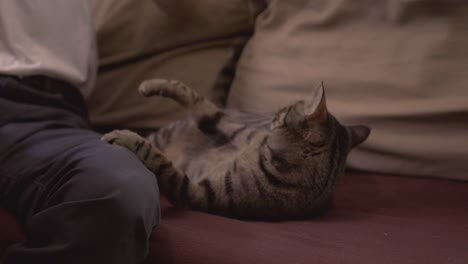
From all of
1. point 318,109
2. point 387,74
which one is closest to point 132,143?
point 318,109

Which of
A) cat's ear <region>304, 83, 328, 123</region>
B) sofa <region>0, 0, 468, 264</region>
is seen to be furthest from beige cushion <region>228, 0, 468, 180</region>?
cat's ear <region>304, 83, 328, 123</region>

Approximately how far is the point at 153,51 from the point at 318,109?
59 cm

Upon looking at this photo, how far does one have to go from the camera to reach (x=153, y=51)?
1508 millimetres

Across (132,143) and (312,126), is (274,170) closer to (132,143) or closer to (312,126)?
(312,126)

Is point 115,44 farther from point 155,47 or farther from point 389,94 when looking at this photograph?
point 389,94

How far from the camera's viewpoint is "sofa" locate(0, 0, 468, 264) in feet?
3.09

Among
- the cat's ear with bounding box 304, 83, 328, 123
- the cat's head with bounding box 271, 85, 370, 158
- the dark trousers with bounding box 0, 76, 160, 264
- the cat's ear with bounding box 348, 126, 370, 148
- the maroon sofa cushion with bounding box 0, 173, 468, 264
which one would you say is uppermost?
the cat's ear with bounding box 304, 83, 328, 123

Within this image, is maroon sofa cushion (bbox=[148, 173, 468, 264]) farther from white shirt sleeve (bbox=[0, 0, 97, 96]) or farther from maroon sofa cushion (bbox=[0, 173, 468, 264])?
white shirt sleeve (bbox=[0, 0, 97, 96])

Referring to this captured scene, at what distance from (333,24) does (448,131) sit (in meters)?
0.34

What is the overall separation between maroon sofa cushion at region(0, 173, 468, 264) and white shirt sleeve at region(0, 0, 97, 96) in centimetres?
37

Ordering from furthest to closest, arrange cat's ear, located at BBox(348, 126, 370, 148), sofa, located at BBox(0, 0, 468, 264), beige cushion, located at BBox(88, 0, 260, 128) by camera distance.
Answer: beige cushion, located at BBox(88, 0, 260, 128) → cat's ear, located at BBox(348, 126, 370, 148) → sofa, located at BBox(0, 0, 468, 264)

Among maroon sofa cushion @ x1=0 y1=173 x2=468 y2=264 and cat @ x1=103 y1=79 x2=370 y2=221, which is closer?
maroon sofa cushion @ x1=0 y1=173 x2=468 y2=264

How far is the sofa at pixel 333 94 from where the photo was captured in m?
0.94

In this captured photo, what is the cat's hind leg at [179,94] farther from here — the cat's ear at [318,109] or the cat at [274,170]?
the cat's ear at [318,109]
